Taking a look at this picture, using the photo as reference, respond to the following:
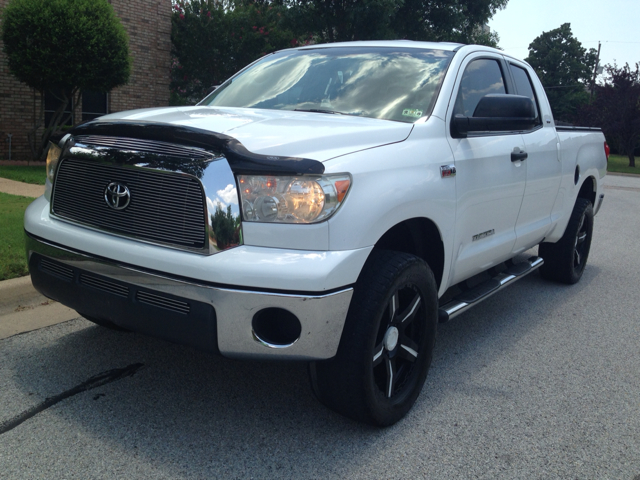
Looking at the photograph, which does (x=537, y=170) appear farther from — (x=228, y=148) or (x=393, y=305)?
(x=228, y=148)

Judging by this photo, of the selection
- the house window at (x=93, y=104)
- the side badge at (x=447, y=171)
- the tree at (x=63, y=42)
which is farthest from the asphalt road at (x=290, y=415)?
the house window at (x=93, y=104)

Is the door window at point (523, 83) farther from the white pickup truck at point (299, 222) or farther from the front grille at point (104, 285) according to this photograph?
the front grille at point (104, 285)

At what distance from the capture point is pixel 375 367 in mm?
2996

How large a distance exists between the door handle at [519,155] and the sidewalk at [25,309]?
3133 millimetres

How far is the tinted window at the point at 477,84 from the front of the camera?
384cm

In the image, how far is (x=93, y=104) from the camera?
15625 millimetres

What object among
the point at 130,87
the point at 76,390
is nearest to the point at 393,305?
the point at 76,390

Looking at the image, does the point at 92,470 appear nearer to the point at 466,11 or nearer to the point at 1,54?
the point at 1,54

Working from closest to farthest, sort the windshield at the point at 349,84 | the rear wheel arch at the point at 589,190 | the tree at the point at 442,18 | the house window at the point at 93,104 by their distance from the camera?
the windshield at the point at 349,84 < the rear wheel arch at the point at 589,190 < the house window at the point at 93,104 < the tree at the point at 442,18

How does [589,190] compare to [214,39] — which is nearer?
[589,190]

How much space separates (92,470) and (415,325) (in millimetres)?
1631

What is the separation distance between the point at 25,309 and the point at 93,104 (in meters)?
12.5

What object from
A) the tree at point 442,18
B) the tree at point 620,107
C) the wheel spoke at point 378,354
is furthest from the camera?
the tree at point 620,107

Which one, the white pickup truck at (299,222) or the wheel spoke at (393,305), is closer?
the white pickup truck at (299,222)
